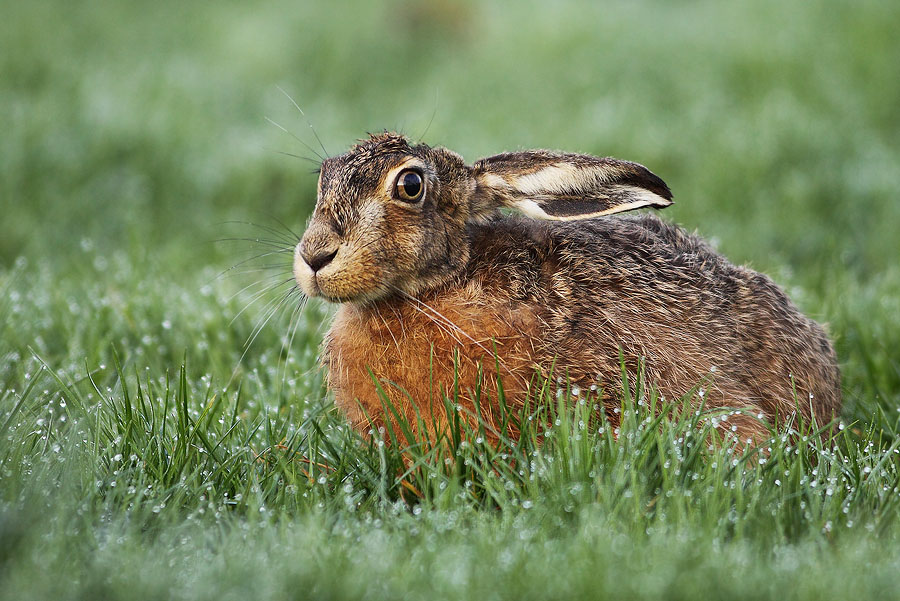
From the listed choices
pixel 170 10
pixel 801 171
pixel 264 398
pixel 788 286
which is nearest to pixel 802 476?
pixel 264 398

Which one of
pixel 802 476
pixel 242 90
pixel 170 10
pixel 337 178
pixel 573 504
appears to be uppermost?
pixel 170 10

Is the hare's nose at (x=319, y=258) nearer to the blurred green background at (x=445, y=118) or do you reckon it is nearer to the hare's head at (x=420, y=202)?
the hare's head at (x=420, y=202)

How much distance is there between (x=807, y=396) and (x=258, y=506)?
2139mm

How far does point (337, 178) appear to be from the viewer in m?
3.65

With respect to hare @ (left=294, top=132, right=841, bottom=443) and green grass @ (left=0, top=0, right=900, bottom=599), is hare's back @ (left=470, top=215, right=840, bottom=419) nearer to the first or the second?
hare @ (left=294, top=132, right=841, bottom=443)

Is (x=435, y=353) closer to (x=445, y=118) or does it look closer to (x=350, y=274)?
(x=350, y=274)

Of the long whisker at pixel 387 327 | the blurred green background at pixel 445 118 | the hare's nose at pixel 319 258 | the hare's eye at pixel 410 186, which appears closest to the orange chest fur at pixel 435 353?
the long whisker at pixel 387 327

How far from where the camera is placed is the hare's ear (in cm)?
360

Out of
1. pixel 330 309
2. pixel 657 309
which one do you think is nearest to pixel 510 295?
pixel 657 309

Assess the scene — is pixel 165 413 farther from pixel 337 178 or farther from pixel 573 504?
pixel 573 504

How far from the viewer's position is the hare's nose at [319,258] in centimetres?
345

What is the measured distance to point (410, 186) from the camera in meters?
3.60

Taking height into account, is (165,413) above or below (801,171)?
below

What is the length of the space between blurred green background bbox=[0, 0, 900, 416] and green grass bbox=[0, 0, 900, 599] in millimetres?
33
